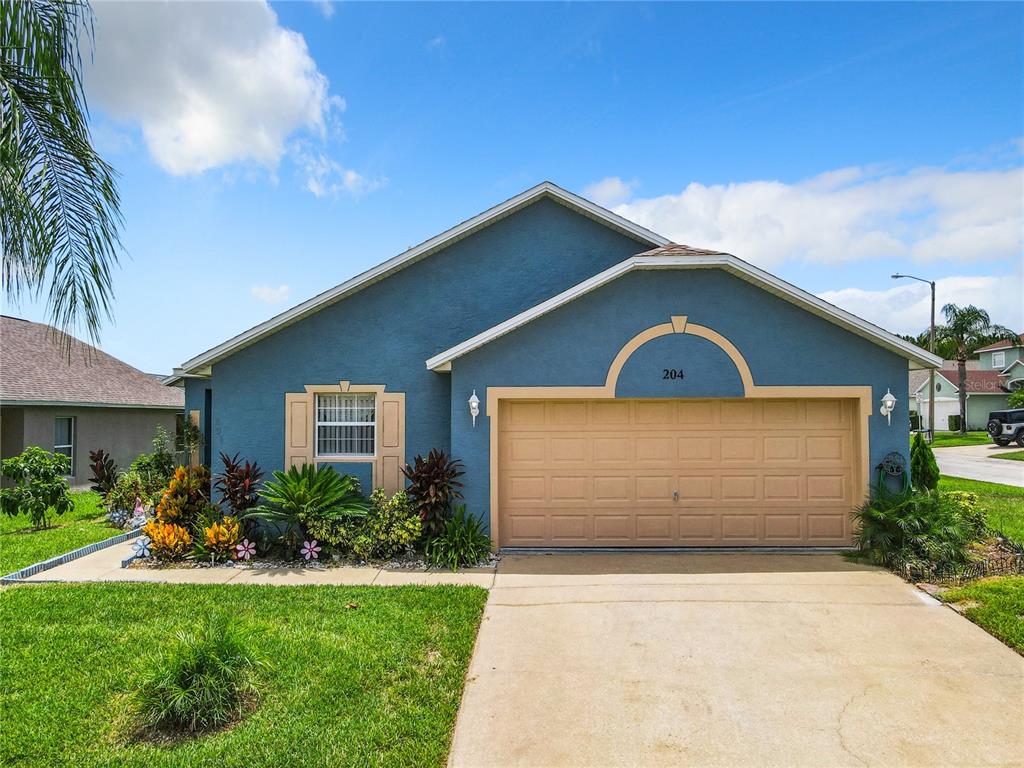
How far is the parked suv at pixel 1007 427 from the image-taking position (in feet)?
99.0

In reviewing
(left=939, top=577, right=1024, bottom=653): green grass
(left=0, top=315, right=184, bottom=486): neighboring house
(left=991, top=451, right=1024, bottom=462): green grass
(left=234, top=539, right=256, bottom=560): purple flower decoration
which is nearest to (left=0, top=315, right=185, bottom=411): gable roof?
(left=0, top=315, right=184, bottom=486): neighboring house

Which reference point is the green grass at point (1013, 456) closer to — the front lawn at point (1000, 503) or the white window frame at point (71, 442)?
the front lawn at point (1000, 503)

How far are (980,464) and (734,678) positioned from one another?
24.2m

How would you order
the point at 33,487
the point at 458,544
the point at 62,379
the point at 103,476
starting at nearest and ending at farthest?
the point at 458,544, the point at 33,487, the point at 103,476, the point at 62,379

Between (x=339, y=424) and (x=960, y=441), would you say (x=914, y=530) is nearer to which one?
(x=339, y=424)

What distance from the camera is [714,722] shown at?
15.4 ft

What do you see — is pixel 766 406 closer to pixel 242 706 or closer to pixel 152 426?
pixel 242 706

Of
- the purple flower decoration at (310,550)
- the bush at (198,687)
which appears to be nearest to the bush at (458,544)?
the purple flower decoration at (310,550)

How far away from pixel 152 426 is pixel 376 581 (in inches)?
624

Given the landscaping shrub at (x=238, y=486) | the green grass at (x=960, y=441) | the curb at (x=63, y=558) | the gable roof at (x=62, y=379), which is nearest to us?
the curb at (x=63, y=558)

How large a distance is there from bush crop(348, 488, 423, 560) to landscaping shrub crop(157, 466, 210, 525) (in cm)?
298

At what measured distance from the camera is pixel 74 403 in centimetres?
1667

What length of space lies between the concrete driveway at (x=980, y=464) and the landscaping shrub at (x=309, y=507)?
62.3ft

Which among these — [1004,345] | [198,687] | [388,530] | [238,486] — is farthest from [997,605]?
[1004,345]
